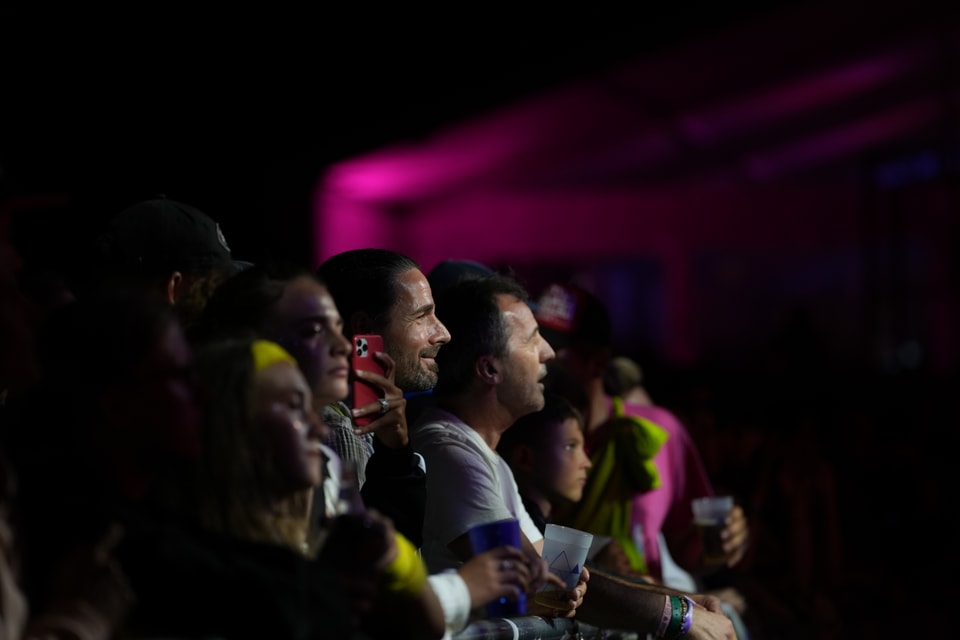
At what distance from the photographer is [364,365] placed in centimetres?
299

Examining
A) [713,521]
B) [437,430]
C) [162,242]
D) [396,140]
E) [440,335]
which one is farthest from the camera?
[396,140]

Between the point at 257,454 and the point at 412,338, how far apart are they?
46.6 inches

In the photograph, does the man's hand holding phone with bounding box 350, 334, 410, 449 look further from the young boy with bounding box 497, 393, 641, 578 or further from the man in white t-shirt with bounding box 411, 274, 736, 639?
the young boy with bounding box 497, 393, 641, 578

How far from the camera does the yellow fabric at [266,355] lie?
2275mm

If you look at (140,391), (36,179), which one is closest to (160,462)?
(140,391)

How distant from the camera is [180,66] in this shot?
28.1 ft

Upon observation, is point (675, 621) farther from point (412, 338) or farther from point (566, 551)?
point (412, 338)

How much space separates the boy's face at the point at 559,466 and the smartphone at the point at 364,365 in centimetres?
112

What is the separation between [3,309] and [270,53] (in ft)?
22.9

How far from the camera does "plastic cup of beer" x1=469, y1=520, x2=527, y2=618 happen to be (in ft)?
8.39

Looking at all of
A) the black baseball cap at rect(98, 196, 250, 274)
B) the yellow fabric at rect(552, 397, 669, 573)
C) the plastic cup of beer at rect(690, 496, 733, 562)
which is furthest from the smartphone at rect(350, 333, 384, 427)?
the yellow fabric at rect(552, 397, 669, 573)

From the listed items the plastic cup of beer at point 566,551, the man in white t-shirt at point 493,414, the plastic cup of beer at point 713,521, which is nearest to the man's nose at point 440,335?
the man in white t-shirt at point 493,414

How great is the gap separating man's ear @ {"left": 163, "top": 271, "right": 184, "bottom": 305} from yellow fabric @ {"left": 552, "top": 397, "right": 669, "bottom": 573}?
80.3 inches

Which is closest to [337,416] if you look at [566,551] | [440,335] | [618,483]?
[440,335]
